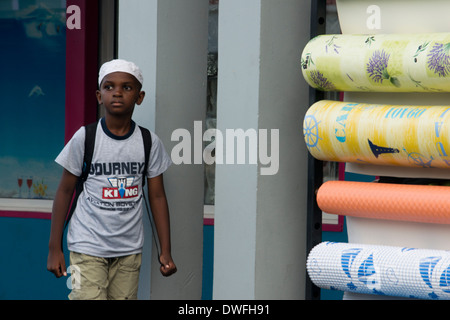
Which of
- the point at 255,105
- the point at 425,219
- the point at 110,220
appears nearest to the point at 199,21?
the point at 255,105

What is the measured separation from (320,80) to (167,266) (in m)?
1.04

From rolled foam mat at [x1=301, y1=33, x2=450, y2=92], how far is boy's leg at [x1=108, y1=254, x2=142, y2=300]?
1096 millimetres

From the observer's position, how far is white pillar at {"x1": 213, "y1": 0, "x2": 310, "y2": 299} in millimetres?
3064

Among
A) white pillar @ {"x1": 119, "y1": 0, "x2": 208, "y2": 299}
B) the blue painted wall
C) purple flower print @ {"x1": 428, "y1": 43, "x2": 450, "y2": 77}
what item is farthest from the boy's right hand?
the blue painted wall

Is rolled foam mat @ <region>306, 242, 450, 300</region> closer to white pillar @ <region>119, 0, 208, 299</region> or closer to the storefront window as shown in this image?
white pillar @ <region>119, 0, 208, 299</region>

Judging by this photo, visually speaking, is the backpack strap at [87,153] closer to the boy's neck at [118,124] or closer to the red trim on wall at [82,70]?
the boy's neck at [118,124]

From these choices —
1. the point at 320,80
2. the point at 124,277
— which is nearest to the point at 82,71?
the point at 124,277

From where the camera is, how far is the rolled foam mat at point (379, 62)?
274 centimetres

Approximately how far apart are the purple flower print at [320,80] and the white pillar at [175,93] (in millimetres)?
773

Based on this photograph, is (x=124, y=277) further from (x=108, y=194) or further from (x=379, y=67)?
(x=379, y=67)

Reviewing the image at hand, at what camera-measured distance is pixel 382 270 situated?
2820 mm

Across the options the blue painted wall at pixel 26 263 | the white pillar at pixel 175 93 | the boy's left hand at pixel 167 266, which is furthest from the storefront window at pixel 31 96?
the boy's left hand at pixel 167 266

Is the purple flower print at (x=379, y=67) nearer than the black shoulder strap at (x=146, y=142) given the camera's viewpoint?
Yes

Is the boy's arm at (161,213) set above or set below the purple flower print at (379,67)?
below
